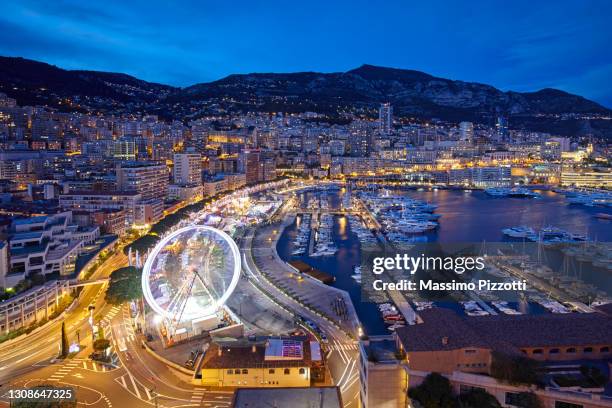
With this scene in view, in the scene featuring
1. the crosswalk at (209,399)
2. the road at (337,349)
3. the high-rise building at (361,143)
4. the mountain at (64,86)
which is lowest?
the crosswalk at (209,399)

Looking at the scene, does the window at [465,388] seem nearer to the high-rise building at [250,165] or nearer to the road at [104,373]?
the road at [104,373]

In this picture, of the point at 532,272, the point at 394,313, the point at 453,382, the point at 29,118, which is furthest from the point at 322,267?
the point at 29,118

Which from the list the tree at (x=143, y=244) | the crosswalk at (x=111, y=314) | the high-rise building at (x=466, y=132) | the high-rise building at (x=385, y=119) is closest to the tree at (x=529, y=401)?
the crosswalk at (x=111, y=314)

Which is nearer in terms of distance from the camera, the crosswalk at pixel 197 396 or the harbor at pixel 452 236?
the crosswalk at pixel 197 396

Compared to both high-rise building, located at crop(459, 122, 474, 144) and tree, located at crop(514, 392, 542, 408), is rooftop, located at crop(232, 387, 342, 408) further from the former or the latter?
high-rise building, located at crop(459, 122, 474, 144)

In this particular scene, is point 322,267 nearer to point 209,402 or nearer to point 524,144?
point 209,402

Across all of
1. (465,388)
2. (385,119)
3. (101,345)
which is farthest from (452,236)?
(385,119)
